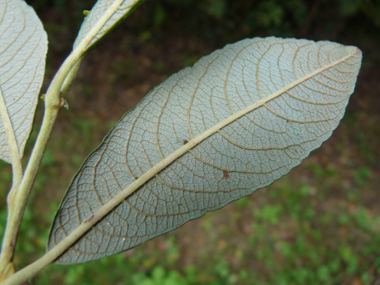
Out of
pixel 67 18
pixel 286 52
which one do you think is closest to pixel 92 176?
pixel 286 52

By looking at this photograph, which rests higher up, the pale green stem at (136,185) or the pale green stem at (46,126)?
the pale green stem at (46,126)

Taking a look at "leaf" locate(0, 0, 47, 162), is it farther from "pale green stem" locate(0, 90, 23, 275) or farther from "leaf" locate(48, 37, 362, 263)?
"leaf" locate(48, 37, 362, 263)

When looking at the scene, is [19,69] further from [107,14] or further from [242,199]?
[242,199]

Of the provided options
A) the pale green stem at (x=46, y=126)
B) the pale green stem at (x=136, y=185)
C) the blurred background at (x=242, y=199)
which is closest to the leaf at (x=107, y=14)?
the pale green stem at (x=46, y=126)

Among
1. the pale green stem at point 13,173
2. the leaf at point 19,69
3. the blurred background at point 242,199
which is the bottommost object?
the blurred background at point 242,199

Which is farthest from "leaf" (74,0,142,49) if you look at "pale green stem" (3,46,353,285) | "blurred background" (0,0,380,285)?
"blurred background" (0,0,380,285)

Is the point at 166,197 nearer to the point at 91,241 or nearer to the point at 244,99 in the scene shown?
the point at 91,241

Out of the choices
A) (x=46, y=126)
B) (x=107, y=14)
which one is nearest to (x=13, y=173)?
(x=46, y=126)

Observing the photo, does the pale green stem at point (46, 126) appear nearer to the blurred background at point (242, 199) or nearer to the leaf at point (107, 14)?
Result: the leaf at point (107, 14)
